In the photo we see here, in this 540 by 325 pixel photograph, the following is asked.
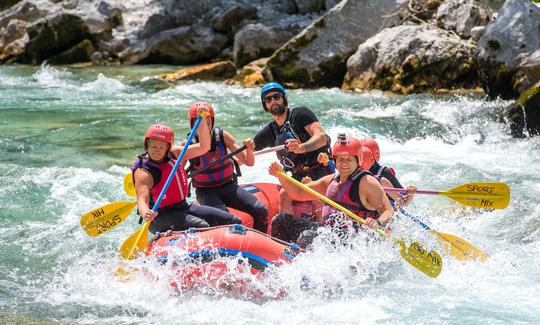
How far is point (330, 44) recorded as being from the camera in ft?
51.4

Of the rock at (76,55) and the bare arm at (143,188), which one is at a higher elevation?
the bare arm at (143,188)

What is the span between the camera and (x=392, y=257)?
5828mm

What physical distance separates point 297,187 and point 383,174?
2.41 ft

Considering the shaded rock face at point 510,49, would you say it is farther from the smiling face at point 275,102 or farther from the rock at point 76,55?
the rock at point 76,55

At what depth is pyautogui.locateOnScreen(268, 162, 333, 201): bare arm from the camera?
19.4 ft

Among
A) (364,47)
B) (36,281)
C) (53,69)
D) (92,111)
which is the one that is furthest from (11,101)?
(36,281)

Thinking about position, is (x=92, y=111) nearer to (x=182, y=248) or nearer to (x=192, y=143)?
(x=192, y=143)

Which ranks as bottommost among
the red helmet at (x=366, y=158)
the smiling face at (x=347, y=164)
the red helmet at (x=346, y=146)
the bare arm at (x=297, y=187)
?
the bare arm at (x=297, y=187)

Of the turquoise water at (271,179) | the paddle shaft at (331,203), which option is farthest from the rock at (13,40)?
the paddle shaft at (331,203)

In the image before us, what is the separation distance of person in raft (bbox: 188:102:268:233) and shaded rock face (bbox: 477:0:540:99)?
295 inches

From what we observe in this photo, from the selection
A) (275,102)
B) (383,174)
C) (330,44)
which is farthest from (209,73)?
(383,174)

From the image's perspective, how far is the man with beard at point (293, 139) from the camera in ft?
20.3

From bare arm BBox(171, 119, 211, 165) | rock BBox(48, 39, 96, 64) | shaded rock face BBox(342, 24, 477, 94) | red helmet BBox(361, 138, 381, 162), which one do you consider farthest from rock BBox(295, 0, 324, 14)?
bare arm BBox(171, 119, 211, 165)

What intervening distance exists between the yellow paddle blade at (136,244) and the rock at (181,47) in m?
15.6
